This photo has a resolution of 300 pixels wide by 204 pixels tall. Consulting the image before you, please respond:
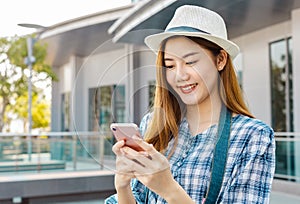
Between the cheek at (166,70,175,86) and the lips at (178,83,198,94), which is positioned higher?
the cheek at (166,70,175,86)

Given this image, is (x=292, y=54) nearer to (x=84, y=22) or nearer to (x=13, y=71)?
(x=84, y=22)

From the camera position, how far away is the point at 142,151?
899 millimetres

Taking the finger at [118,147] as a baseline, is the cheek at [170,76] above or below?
above

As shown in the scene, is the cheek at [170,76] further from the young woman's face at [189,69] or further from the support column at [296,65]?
the support column at [296,65]

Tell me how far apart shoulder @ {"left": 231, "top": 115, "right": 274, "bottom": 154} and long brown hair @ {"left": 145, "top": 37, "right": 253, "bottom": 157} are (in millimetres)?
51

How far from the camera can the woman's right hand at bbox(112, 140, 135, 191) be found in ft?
3.03

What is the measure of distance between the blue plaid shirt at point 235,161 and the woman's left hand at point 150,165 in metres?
0.10

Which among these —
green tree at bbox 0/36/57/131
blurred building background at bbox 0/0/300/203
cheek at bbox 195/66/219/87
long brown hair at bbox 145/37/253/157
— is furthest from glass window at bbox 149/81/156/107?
green tree at bbox 0/36/57/131

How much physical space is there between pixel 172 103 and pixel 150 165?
0.26 m

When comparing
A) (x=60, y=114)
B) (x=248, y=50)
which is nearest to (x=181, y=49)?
(x=248, y=50)

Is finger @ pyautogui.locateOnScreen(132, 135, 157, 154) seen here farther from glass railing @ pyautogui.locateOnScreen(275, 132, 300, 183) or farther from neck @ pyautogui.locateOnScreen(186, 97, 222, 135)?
glass railing @ pyautogui.locateOnScreen(275, 132, 300, 183)

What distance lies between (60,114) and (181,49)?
20.6 meters

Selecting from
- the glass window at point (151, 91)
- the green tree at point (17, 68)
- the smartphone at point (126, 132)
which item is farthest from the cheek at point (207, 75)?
the green tree at point (17, 68)

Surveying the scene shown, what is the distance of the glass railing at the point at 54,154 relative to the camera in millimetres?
7609
